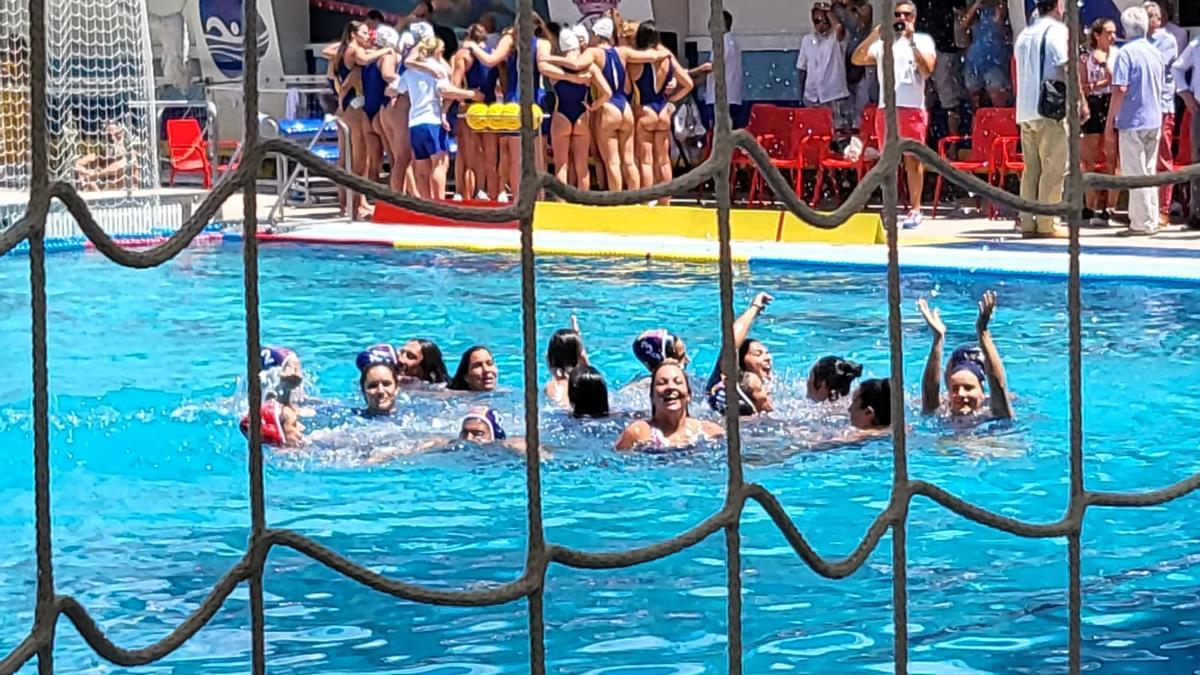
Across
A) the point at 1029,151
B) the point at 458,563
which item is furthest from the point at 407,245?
the point at 458,563

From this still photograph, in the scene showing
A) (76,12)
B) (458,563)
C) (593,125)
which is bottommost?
(458,563)

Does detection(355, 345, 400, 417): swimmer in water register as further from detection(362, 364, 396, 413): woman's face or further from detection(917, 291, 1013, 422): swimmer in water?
detection(917, 291, 1013, 422): swimmer in water

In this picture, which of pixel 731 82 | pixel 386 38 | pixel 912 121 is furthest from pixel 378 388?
pixel 731 82

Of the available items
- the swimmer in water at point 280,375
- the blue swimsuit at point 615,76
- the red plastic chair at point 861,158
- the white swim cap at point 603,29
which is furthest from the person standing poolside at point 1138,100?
the swimmer in water at point 280,375

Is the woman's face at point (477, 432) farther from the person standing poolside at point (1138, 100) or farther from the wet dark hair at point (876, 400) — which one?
the person standing poolside at point (1138, 100)

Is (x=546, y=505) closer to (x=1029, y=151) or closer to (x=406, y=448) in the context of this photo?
(x=406, y=448)

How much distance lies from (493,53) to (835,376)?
751 centimetres

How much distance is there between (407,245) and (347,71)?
3106 mm

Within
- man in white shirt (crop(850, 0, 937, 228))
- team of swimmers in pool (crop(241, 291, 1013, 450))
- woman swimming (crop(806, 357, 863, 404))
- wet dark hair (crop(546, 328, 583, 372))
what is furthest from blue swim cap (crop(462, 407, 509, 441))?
man in white shirt (crop(850, 0, 937, 228))

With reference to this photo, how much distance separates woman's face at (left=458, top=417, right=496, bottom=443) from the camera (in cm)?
699

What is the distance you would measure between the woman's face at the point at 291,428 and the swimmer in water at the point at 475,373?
88cm

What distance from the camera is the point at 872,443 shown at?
7043 mm

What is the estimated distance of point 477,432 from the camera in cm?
700

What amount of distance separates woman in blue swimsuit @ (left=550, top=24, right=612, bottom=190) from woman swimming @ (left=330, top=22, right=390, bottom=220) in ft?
5.01
